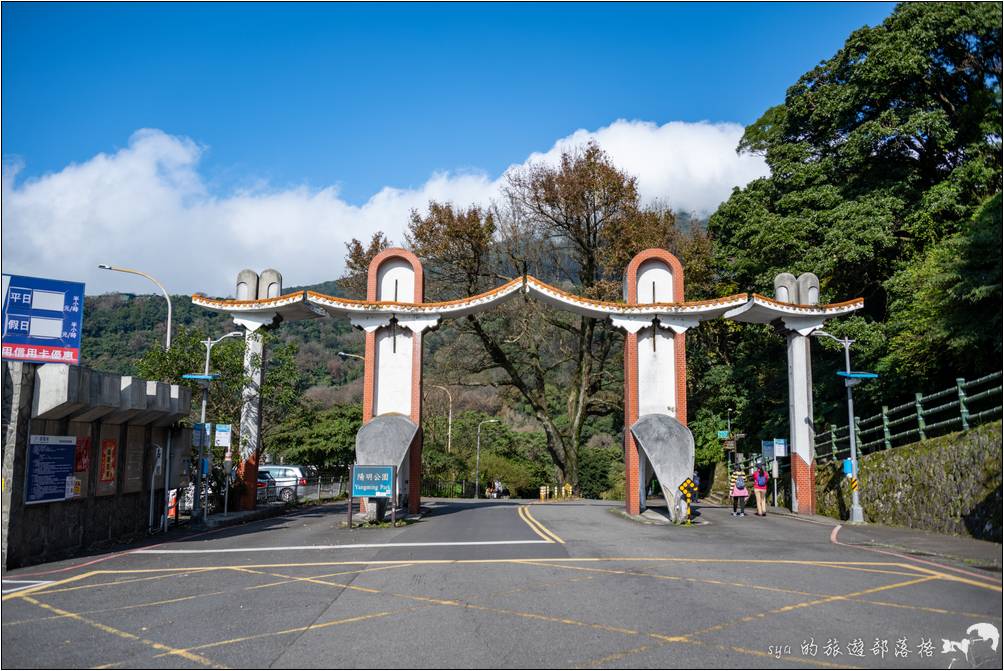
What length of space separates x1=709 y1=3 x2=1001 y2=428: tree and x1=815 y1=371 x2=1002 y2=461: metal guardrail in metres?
1.35

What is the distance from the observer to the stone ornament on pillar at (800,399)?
25.7m

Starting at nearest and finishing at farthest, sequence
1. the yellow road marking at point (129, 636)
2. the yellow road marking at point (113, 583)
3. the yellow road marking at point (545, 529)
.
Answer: the yellow road marking at point (129, 636)
the yellow road marking at point (113, 583)
the yellow road marking at point (545, 529)

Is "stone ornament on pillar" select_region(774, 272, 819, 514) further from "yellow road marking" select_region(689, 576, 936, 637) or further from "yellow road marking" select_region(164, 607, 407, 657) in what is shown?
"yellow road marking" select_region(164, 607, 407, 657)

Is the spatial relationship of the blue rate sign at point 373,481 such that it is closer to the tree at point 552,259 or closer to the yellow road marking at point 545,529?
the yellow road marking at point 545,529

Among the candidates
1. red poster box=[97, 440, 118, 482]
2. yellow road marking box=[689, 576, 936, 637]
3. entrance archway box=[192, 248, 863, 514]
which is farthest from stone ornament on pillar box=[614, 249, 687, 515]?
red poster box=[97, 440, 118, 482]

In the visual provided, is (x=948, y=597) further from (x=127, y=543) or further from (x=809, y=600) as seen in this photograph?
(x=127, y=543)

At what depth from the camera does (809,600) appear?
9.84 meters

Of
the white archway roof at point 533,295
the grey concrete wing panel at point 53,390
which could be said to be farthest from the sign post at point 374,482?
the grey concrete wing panel at point 53,390

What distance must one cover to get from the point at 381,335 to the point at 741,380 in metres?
18.2

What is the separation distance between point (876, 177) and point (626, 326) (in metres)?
14.7

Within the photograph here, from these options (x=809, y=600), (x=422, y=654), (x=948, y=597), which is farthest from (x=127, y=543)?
(x=948, y=597)

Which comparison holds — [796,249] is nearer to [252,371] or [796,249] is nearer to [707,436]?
[707,436]

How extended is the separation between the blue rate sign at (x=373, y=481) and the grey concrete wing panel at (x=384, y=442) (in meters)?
1.36

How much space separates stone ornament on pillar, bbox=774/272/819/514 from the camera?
84.4ft
